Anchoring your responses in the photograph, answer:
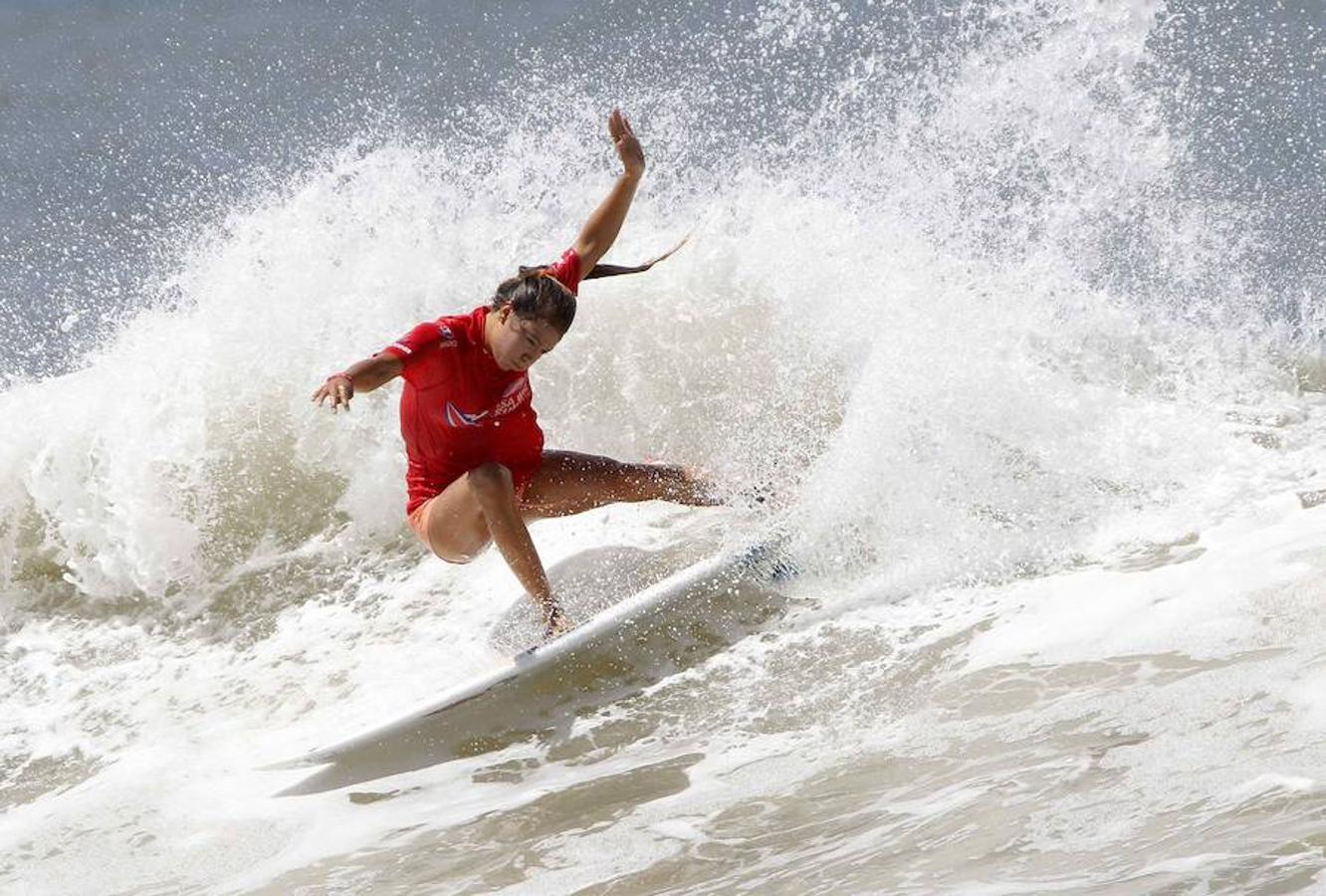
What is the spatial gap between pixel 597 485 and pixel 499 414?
0.47m

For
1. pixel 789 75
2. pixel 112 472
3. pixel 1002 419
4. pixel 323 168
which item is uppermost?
pixel 789 75

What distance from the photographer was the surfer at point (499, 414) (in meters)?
4.18

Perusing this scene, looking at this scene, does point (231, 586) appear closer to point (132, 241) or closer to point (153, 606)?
point (153, 606)

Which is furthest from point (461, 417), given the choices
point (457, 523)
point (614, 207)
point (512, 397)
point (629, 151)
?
point (629, 151)

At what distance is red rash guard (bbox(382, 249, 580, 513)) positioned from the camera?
14.2 feet

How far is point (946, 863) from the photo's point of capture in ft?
9.53

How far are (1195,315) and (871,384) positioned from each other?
7.26ft

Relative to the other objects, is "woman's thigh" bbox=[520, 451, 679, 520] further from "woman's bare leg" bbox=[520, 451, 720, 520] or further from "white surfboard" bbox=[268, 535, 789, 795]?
"white surfboard" bbox=[268, 535, 789, 795]

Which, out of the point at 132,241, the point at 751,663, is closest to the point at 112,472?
the point at 751,663

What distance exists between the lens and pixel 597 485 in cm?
478

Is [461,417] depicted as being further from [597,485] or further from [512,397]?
[597,485]

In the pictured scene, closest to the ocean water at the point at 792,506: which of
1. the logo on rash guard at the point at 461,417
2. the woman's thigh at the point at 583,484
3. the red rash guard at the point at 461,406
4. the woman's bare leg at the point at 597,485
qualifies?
the woman's bare leg at the point at 597,485

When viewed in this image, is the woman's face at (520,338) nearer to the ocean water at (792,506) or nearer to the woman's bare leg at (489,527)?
the woman's bare leg at (489,527)

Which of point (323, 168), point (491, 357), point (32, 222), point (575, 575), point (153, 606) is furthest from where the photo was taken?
point (32, 222)
